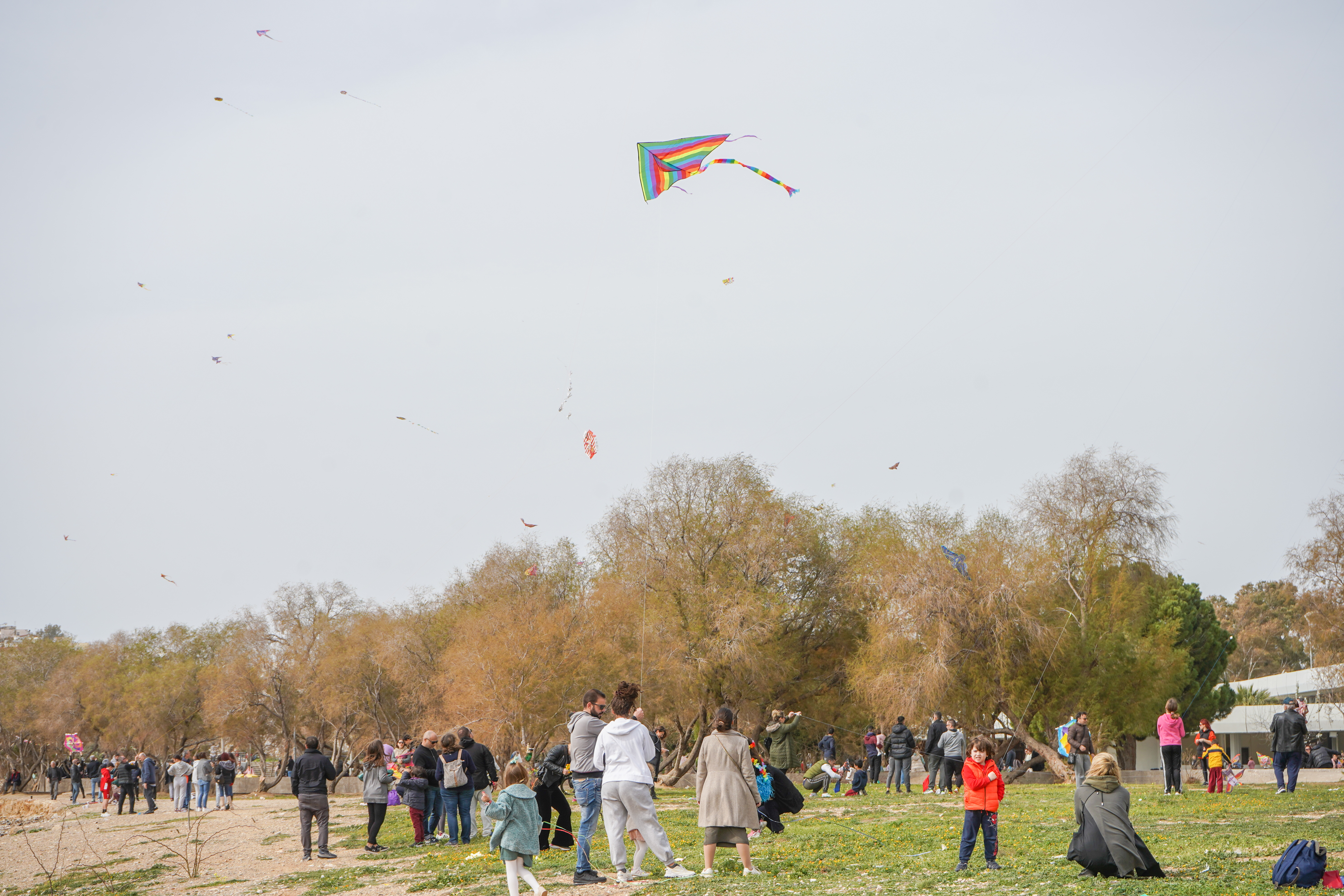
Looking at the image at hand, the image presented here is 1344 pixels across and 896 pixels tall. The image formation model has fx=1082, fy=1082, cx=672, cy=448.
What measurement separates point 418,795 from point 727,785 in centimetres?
660

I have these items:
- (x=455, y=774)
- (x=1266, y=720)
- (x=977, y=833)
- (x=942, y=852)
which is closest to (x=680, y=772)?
(x=455, y=774)

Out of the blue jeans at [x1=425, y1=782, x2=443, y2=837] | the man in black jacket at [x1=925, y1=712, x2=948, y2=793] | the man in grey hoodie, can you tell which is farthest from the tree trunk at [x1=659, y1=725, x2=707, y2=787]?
the man in grey hoodie

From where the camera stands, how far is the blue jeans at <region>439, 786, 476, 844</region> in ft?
46.3

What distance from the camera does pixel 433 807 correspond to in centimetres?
1484

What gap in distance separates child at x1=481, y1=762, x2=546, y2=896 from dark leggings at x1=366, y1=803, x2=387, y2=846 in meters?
5.31

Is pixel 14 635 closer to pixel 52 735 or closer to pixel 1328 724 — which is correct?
pixel 52 735

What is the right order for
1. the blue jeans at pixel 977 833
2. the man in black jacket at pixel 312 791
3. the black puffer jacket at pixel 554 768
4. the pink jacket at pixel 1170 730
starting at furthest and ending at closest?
1. the pink jacket at pixel 1170 730
2. the man in black jacket at pixel 312 791
3. the black puffer jacket at pixel 554 768
4. the blue jeans at pixel 977 833

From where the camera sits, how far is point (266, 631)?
57125 millimetres

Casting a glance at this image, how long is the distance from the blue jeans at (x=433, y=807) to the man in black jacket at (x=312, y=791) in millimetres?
1264

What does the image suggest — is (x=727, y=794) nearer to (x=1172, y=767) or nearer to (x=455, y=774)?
(x=455, y=774)

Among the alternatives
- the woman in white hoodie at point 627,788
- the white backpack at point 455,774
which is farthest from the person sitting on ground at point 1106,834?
the white backpack at point 455,774

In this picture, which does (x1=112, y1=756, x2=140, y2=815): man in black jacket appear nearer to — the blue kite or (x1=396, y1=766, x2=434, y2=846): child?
(x1=396, y1=766, x2=434, y2=846): child

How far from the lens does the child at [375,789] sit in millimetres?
14109

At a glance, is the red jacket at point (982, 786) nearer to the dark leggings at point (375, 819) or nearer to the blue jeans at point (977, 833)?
the blue jeans at point (977, 833)
